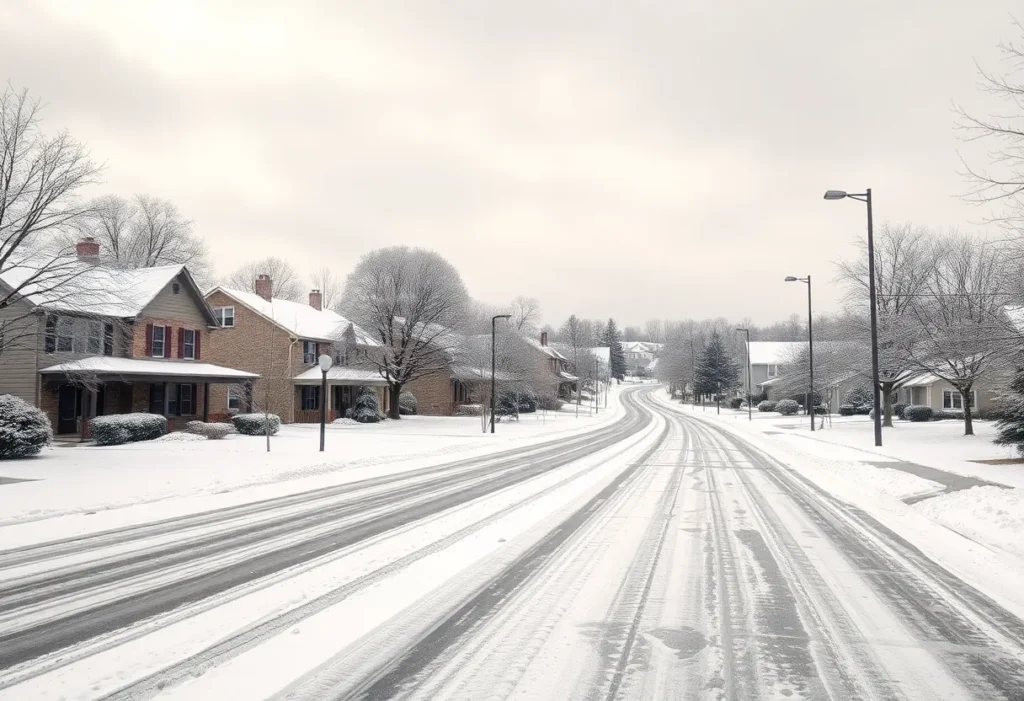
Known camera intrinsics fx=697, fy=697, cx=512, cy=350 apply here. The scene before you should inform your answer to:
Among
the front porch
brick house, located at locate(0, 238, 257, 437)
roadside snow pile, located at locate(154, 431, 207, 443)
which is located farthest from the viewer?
the front porch

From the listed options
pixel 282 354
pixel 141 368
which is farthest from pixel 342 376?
pixel 141 368

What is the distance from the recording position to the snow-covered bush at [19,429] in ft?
62.4

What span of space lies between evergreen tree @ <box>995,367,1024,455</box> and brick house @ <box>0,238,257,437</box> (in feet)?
84.2

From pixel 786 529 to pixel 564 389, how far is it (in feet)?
265

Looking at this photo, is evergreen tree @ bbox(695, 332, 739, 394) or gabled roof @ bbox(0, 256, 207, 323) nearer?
gabled roof @ bbox(0, 256, 207, 323)

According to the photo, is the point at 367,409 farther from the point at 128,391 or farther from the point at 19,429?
the point at 19,429

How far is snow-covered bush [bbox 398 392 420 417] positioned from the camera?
51938 millimetres

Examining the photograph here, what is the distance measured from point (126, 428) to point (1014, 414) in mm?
29325

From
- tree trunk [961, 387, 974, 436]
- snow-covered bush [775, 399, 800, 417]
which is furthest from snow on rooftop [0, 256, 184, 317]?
snow-covered bush [775, 399, 800, 417]

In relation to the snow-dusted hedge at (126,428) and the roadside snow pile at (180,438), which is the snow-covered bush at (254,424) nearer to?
the roadside snow pile at (180,438)

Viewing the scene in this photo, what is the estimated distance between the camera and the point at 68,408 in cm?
2873

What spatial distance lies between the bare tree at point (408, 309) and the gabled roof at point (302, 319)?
1207 mm

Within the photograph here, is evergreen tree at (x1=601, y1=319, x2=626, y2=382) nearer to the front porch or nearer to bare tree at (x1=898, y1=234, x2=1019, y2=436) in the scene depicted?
bare tree at (x1=898, y1=234, x2=1019, y2=436)

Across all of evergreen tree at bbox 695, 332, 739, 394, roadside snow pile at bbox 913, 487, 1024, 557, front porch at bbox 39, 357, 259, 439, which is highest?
evergreen tree at bbox 695, 332, 739, 394
